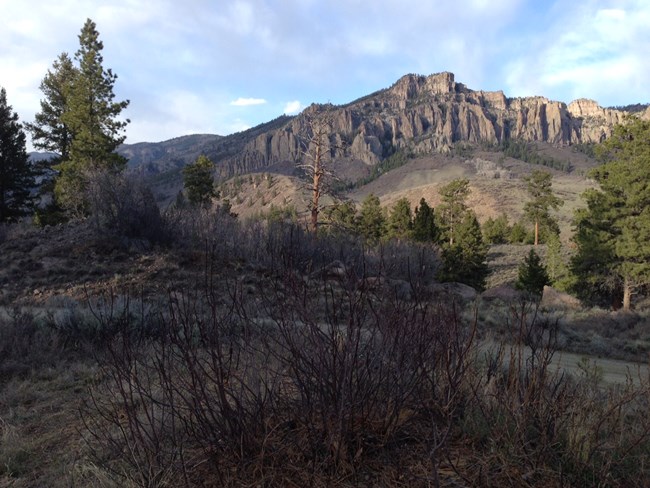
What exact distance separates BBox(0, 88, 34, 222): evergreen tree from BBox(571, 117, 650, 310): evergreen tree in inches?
1305

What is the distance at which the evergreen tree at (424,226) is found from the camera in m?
39.8

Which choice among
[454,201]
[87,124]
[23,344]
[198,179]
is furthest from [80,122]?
[454,201]

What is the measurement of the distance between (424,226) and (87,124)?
89.2 feet

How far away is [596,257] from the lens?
2527 centimetres

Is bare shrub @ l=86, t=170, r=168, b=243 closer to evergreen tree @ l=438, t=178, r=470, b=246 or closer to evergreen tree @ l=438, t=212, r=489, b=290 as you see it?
evergreen tree @ l=438, t=212, r=489, b=290

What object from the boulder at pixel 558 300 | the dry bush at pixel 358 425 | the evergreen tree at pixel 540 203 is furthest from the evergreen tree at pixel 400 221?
the dry bush at pixel 358 425

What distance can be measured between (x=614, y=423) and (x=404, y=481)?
1.47 m

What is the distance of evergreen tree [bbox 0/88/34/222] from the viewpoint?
87.1 ft

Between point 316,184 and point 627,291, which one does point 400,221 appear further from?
point 316,184

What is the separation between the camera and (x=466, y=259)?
3331cm

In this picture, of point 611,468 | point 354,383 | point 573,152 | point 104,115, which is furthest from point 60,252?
point 573,152

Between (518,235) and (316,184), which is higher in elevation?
(316,184)

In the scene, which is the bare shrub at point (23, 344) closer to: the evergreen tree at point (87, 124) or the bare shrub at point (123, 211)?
the bare shrub at point (123, 211)

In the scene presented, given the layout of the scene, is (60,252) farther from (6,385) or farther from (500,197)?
(500,197)
